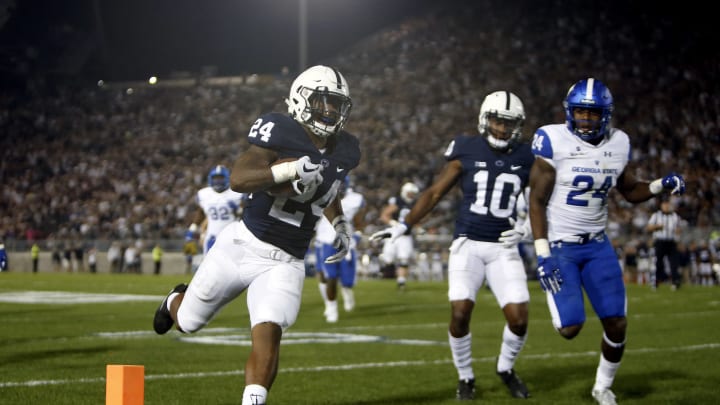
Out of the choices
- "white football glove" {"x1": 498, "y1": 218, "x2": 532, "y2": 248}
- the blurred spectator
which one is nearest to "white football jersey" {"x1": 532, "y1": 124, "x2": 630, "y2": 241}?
"white football glove" {"x1": 498, "y1": 218, "x2": 532, "y2": 248}

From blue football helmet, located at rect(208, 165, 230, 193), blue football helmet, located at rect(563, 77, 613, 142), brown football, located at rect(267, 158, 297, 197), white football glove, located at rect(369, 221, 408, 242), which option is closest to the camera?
brown football, located at rect(267, 158, 297, 197)

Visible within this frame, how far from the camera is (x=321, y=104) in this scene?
5207mm

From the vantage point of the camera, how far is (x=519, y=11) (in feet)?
120

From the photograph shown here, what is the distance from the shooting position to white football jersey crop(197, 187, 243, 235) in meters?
14.2

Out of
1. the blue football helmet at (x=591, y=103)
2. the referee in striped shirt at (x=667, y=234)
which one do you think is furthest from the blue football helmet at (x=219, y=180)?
the blue football helmet at (x=591, y=103)

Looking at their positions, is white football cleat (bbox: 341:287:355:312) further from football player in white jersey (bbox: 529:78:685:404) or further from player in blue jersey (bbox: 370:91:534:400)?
football player in white jersey (bbox: 529:78:685:404)

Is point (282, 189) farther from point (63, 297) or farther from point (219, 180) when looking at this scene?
point (63, 297)

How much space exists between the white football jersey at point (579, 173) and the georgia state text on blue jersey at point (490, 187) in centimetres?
61

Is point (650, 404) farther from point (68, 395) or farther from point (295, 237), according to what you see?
point (68, 395)

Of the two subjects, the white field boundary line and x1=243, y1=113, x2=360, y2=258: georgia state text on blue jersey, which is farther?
the white field boundary line

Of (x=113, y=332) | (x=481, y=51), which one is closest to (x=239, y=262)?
(x=113, y=332)

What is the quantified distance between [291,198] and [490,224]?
94.3 inches

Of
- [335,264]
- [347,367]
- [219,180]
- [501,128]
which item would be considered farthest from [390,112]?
[501,128]

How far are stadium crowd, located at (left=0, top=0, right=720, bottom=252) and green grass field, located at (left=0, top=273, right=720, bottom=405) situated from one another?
43.8 feet
